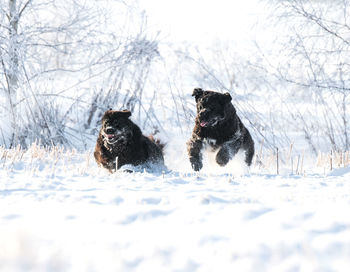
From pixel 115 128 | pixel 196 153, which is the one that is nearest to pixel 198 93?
pixel 196 153

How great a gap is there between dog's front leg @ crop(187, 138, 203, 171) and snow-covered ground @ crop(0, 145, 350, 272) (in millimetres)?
2128

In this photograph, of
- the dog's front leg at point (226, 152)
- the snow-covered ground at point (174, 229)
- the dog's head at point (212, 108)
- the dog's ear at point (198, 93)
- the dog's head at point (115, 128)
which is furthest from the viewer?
the dog's ear at point (198, 93)

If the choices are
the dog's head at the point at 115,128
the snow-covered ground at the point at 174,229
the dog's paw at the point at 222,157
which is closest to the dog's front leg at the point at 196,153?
the dog's paw at the point at 222,157

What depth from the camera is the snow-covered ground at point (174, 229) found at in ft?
6.11

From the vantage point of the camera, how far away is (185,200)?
289 centimetres

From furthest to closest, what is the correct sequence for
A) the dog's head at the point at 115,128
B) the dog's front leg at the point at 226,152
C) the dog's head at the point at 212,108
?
1. the dog's front leg at the point at 226,152
2. the dog's head at the point at 212,108
3. the dog's head at the point at 115,128

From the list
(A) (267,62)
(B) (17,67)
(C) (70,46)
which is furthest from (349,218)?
(C) (70,46)

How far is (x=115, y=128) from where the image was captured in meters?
5.21

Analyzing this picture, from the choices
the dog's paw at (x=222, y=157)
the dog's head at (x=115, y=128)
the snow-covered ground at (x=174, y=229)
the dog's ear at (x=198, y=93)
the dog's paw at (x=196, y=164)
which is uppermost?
the dog's ear at (x=198, y=93)

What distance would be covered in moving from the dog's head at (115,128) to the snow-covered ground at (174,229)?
1652 millimetres

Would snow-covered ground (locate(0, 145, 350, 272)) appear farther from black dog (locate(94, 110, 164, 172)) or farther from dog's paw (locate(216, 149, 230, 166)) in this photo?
dog's paw (locate(216, 149, 230, 166))

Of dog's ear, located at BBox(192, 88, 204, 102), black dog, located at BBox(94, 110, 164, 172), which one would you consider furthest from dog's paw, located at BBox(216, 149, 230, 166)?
black dog, located at BBox(94, 110, 164, 172)

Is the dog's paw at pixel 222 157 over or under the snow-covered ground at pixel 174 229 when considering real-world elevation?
over

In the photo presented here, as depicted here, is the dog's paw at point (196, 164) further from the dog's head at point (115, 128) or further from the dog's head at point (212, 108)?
the dog's head at point (115, 128)
